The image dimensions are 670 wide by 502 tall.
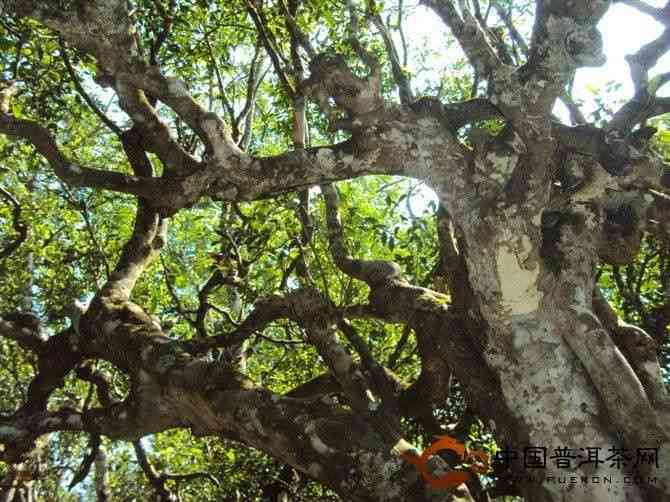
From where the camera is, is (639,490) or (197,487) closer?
(639,490)

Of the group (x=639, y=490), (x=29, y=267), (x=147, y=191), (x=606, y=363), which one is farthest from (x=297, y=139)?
(x=29, y=267)

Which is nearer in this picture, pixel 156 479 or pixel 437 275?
pixel 437 275

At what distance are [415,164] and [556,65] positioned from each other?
37.9 inches

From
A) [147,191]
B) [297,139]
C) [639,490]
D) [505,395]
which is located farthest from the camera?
[297,139]

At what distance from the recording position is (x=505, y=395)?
3.68m

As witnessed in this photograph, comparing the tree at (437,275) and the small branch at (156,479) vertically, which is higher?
the tree at (437,275)

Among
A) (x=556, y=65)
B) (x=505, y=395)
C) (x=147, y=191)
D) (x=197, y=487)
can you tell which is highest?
(x=556, y=65)

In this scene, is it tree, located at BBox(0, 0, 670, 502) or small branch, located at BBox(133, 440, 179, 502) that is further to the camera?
small branch, located at BBox(133, 440, 179, 502)

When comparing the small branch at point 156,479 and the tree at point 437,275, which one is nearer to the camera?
the tree at point 437,275

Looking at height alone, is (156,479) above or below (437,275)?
below

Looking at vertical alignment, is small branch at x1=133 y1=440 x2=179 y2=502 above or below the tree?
below

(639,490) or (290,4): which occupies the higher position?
(290,4)

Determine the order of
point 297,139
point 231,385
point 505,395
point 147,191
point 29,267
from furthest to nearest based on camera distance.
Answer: point 29,267
point 297,139
point 147,191
point 231,385
point 505,395

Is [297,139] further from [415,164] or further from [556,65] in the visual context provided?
[556,65]
